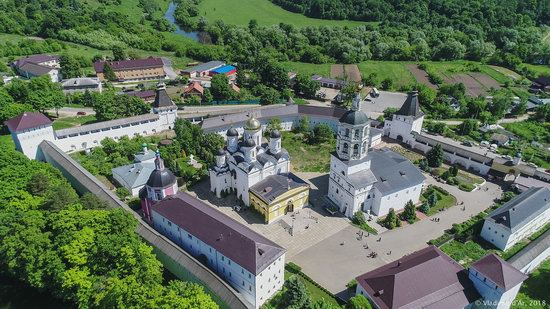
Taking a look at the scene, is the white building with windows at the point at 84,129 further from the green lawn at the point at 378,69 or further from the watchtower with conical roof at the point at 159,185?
the green lawn at the point at 378,69

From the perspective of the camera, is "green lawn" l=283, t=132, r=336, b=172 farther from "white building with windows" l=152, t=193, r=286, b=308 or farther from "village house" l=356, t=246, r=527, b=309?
"village house" l=356, t=246, r=527, b=309

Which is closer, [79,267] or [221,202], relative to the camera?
[79,267]

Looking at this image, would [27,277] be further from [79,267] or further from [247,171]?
[247,171]

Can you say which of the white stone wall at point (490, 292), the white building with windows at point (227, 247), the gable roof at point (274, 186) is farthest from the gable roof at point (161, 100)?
the white stone wall at point (490, 292)

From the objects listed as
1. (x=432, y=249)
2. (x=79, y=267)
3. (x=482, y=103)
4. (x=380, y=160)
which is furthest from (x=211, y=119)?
(x=482, y=103)

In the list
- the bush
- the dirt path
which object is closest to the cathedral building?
the bush

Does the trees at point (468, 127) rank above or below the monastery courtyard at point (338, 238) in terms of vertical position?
above
